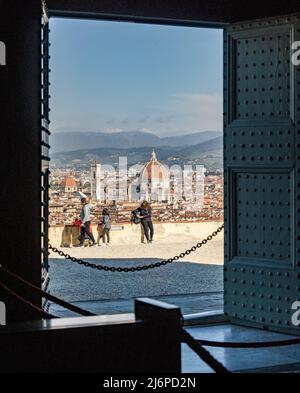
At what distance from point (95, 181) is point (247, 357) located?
1235 cm

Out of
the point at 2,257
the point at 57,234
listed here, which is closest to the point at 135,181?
the point at 57,234

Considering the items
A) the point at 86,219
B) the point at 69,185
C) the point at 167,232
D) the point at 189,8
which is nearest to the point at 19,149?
the point at 189,8

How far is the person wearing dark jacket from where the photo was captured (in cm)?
1650

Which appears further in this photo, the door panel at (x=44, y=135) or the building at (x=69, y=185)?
the building at (x=69, y=185)

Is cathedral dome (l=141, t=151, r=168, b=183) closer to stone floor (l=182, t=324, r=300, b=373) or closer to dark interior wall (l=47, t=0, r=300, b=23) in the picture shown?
dark interior wall (l=47, t=0, r=300, b=23)

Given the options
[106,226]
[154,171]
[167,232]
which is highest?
[154,171]

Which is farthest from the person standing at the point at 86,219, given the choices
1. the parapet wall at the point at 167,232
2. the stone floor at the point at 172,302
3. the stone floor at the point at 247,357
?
the stone floor at the point at 247,357

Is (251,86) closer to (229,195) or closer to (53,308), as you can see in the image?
(229,195)

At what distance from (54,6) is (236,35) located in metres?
1.61

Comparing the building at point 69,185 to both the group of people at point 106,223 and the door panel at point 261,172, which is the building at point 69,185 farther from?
the door panel at point 261,172

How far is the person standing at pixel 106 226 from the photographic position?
1623 centimetres

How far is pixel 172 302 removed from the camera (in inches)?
378

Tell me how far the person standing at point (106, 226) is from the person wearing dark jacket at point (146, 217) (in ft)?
1.87

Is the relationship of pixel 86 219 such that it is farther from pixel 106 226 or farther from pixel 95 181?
pixel 95 181
